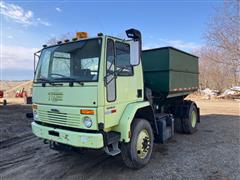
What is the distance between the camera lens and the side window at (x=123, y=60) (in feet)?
13.3

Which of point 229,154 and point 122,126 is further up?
point 122,126

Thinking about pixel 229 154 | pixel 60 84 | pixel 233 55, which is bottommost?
pixel 229 154

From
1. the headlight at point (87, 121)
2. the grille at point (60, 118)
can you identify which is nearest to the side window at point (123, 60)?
the headlight at point (87, 121)

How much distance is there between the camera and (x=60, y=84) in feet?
13.0

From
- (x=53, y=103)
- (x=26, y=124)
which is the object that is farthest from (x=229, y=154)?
(x=26, y=124)

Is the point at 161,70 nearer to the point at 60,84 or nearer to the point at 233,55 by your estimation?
the point at 60,84

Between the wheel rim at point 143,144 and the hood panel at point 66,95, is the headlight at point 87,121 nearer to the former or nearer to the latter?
the hood panel at point 66,95

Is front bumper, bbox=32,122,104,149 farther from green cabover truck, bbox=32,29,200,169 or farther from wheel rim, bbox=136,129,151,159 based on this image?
wheel rim, bbox=136,129,151,159

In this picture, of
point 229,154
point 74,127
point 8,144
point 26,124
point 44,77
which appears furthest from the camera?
point 26,124

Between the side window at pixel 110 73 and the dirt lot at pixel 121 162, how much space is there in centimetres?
152

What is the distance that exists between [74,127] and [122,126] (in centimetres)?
86

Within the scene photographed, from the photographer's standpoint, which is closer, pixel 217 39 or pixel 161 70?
pixel 161 70

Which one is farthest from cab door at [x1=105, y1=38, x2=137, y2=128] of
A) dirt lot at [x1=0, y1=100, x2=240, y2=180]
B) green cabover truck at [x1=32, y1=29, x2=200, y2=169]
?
dirt lot at [x1=0, y1=100, x2=240, y2=180]

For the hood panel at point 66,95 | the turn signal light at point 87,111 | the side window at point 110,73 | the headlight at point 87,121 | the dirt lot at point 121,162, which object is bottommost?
the dirt lot at point 121,162
